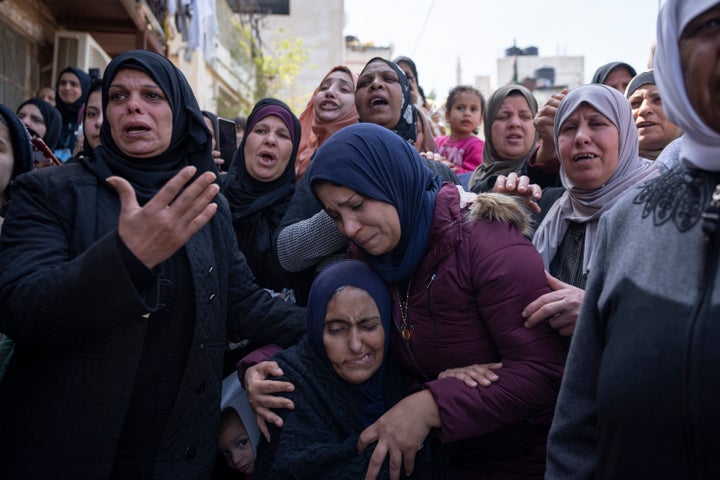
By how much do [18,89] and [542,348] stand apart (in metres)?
6.97

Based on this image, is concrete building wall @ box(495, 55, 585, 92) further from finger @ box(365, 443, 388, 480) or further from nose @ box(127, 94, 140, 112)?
finger @ box(365, 443, 388, 480)

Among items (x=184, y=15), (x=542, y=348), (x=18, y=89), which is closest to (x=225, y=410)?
(x=542, y=348)

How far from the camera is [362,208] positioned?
Answer: 1.99 m

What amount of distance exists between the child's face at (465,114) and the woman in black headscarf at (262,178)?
2152 mm

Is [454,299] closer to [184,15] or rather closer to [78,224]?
[78,224]

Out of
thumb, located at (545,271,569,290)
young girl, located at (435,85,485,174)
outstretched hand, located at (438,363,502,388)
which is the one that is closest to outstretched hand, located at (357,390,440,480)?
outstretched hand, located at (438,363,502,388)

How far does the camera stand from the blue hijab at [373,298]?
6.72ft

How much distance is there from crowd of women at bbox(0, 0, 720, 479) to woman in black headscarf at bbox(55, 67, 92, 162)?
11.2 feet

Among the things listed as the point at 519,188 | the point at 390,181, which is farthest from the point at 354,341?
the point at 519,188

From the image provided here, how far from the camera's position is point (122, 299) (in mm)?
1497

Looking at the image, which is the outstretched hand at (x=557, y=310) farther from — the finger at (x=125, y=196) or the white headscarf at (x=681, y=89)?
the finger at (x=125, y=196)

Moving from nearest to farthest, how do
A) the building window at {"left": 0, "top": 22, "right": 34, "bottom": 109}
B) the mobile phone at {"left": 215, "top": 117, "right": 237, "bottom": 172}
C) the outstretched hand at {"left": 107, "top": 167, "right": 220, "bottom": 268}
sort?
the outstretched hand at {"left": 107, "top": 167, "right": 220, "bottom": 268}, the mobile phone at {"left": 215, "top": 117, "right": 237, "bottom": 172}, the building window at {"left": 0, "top": 22, "right": 34, "bottom": 109}

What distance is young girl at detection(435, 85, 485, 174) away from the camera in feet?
16.3

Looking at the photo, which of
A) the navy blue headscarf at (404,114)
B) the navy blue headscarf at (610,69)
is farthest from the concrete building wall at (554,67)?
the navy blue headscarf at (404,114)
